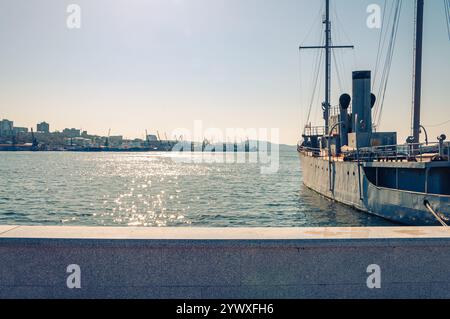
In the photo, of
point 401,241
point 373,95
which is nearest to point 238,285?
point 401,241

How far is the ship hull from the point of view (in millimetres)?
21906

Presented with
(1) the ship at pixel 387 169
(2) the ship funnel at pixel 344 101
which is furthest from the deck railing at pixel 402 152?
(2) the ship funnel at pixel 344 101

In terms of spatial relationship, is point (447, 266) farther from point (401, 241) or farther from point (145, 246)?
point (145, 246)

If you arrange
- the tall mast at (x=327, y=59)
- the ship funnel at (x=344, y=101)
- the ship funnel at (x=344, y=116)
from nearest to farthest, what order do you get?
the ship funnel at (x=344, y=101), the ship funnel at (x=344, y=116), the tall mast at (x=327, y=59)

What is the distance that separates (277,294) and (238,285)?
480mm

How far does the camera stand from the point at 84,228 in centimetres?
561

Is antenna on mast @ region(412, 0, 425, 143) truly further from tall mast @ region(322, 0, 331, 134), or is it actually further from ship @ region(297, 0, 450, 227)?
tall mast @ region(322, 0, 331, 134)

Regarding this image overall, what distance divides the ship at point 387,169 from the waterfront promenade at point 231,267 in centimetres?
1488

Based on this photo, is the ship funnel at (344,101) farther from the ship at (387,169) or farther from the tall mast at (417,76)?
the tall mast at (417,76)

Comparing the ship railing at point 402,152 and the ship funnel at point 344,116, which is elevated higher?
the ship funnel at point 344,116

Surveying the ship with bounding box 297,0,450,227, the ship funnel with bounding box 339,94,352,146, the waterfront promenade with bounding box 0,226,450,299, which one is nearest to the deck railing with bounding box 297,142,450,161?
the ship with bounding box 297,0,450,227

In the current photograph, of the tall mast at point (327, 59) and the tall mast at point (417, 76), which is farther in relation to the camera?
the tall mast at point (327, 59)

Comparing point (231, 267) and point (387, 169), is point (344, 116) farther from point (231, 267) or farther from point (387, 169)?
point (231, 267)

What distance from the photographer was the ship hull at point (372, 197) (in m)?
21.9
